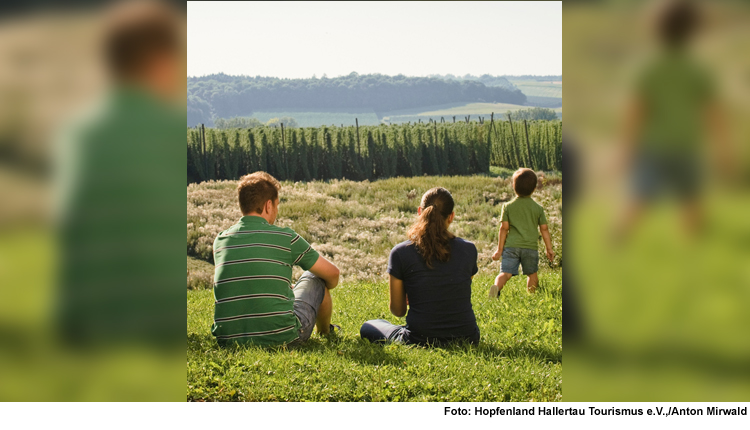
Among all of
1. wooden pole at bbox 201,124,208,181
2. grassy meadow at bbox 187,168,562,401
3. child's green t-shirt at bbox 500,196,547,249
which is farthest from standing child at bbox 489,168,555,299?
wooden pole at bbox 201,124,208,181

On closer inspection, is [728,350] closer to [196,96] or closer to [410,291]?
[410,291]

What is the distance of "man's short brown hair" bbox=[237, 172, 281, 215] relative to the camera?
4.36 meters

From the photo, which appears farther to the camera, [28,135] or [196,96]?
[196,96]

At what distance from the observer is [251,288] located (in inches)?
166

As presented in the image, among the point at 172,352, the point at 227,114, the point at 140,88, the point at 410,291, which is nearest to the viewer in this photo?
the point at 140,88

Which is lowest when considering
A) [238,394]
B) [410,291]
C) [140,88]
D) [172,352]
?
[238,394]

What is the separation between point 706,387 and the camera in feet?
5.08

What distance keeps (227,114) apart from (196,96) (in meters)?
5.29

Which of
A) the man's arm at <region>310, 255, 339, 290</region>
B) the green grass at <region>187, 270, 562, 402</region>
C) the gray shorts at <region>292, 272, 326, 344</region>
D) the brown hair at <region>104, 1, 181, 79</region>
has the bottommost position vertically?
the green grass at <region>187, 270, 562, 402</region>

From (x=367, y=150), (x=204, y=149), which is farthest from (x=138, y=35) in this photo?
(x=367, y=150)

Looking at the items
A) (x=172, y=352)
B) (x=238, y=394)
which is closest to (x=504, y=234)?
(x=238, y=394)

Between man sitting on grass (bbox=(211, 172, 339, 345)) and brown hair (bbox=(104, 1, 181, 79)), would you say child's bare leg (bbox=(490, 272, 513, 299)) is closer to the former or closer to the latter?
man sitting on grass (bbox=(211, 172, 339, 345))

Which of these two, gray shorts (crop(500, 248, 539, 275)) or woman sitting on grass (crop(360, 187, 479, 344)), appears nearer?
woman sitting on grass (crop(360, 187, 479, 344))

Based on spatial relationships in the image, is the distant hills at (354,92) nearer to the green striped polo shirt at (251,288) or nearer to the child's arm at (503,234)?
the child's arm at (503,234)
